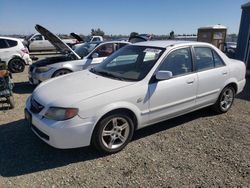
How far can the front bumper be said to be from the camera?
3236mm

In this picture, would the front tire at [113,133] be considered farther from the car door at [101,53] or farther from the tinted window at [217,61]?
the car door at [101,53]

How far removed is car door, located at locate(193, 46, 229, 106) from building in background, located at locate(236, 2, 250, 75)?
18.4ft

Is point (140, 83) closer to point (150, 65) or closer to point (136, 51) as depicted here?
point (150, 65)

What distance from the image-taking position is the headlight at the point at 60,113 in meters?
3.25

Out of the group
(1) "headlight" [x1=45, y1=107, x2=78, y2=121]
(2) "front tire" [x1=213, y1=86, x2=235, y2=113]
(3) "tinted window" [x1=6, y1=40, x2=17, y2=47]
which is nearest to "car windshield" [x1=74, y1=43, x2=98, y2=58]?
(3) "tinted window" [x1=6, y1=40, x2=17, y2=47]

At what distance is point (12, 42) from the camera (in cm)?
1073

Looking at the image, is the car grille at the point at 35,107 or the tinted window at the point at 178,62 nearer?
the car grille at the point at 35,107

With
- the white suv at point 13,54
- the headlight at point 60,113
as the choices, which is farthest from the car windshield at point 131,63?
the white suv at point 13,54

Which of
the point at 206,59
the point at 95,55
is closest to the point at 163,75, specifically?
the point at 206,59

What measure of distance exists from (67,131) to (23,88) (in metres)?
5.44

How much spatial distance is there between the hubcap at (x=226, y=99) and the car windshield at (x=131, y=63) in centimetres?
199

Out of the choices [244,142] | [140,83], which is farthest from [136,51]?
[244,142]

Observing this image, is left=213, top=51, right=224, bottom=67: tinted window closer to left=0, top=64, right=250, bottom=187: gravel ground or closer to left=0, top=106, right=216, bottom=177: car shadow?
left=0, top=64, right=250, bottom=187: gravel ground

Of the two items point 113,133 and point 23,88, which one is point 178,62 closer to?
point 113,133
